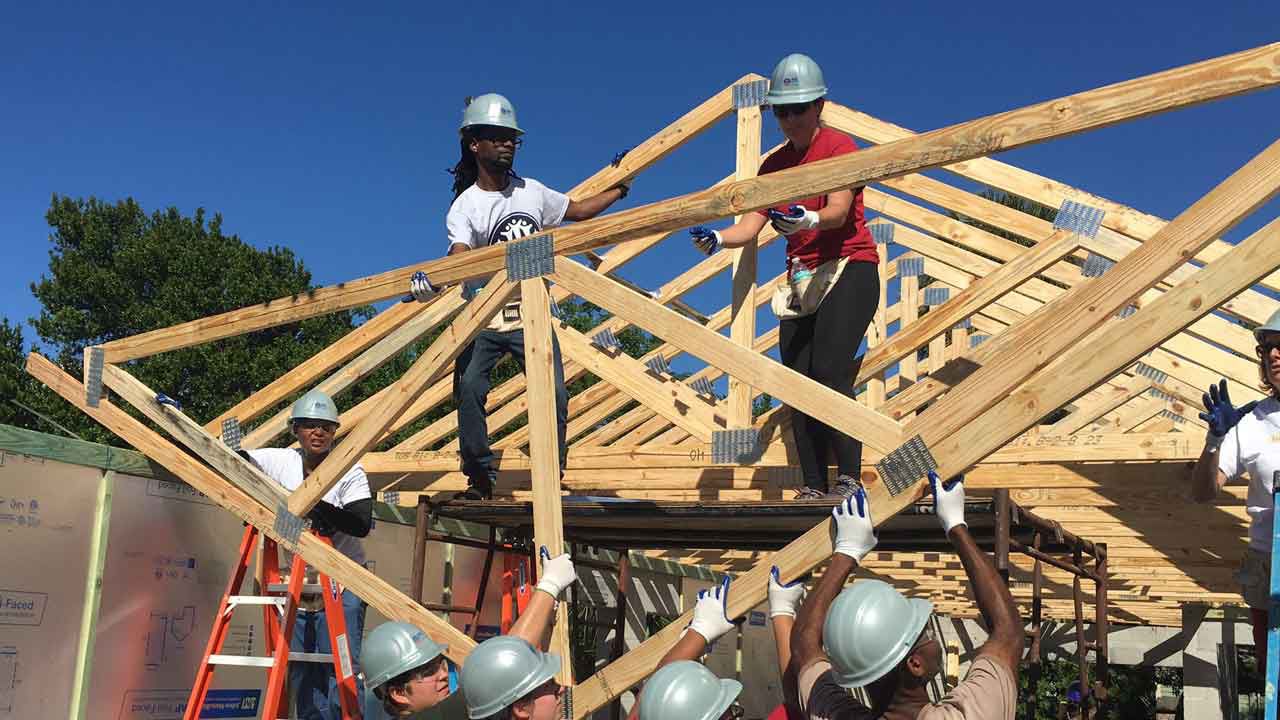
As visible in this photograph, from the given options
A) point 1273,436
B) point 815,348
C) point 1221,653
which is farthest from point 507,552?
point 1221,653

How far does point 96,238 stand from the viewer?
27.7 meters

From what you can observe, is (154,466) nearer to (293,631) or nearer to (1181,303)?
(293,631)

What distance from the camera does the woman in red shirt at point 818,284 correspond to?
4996 mm

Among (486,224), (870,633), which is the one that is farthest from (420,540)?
(870,633)

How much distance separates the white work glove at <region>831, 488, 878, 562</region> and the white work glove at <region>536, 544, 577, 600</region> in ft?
3.37

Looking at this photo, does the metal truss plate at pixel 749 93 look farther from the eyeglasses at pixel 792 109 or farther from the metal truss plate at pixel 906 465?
the metal truss plate at pixel 906 465

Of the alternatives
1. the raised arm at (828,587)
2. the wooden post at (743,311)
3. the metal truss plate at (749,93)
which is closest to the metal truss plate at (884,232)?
the metal truss plate at (749,93)

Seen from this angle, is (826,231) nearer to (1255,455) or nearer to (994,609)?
(1255,455)

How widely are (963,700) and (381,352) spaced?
4.60 meters

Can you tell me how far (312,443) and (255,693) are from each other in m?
1.66

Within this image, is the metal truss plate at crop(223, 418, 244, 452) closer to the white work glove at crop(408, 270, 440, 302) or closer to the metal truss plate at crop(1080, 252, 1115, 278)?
the white work glove at crop(408, 270, 440, 302)

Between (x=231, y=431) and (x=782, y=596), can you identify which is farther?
(x=231, y=431)

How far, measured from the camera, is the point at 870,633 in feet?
9.00

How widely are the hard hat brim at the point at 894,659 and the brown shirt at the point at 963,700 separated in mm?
105
